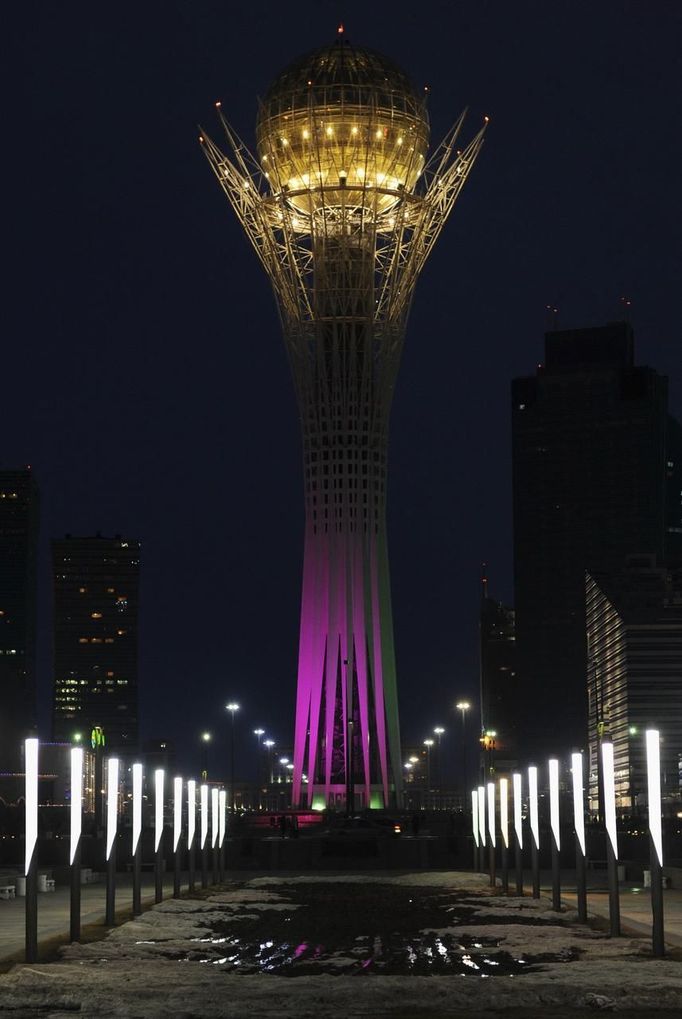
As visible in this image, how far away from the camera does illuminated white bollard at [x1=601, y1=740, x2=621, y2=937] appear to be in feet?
102

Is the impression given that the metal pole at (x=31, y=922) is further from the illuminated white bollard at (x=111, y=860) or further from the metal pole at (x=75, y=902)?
the illuminated white bollard at (x=111, y=860)

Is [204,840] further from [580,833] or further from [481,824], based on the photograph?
[580,833]

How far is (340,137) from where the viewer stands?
105 metres

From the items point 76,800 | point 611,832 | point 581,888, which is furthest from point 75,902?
point 581,888

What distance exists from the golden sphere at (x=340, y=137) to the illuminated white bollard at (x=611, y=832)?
247ft

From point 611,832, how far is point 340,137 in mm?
78665

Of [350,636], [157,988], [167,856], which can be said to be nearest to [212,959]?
[157,988]

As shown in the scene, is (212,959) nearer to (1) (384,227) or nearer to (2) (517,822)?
(2) (517,822)

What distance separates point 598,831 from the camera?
77.0 m

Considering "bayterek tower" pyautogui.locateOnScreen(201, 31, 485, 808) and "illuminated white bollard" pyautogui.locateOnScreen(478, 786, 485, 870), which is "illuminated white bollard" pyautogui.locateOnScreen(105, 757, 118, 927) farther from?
"bayterek tower" pyautogui.locateOnScreen(201, 31, 485, 808)

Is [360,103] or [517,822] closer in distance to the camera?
[517,822]

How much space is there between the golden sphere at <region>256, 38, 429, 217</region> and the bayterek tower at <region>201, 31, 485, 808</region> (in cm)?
8

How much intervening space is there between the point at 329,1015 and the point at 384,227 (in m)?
88.3

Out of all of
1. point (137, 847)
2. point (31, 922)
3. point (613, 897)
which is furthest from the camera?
point (137, 847)
